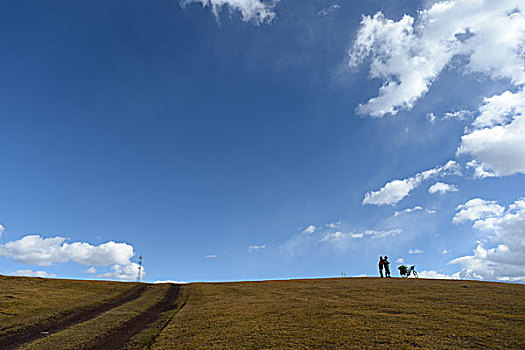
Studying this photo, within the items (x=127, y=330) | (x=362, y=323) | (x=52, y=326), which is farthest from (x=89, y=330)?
(x=362, y=323)

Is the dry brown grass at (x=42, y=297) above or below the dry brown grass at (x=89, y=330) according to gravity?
above

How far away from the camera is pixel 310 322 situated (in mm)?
20734

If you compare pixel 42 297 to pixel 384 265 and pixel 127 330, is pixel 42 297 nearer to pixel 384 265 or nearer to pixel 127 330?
pixel 127 330

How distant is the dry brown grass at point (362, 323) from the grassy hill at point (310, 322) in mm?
51

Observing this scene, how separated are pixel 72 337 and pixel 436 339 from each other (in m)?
21.8

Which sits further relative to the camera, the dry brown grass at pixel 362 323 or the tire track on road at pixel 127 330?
the tire track on road at pixel 127 330

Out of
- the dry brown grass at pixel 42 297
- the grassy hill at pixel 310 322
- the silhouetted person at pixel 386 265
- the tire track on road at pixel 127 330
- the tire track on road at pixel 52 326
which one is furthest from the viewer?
the silhouetted person at pixel 386 265

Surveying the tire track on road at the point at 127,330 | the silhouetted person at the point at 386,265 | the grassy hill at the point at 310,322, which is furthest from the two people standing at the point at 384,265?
the tire track on road at the point at 127,330

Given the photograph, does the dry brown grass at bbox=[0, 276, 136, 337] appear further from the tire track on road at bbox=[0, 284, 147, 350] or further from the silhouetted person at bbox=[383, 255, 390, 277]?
the silhouetted person at bbox=[383, 255, 390, 277]

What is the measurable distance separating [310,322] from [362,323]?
3.24 meters

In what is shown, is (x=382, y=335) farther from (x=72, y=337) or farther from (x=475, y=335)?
(x=72, y=337)

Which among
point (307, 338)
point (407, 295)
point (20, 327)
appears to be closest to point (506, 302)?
point (407, 295)

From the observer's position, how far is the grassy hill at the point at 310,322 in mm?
16859

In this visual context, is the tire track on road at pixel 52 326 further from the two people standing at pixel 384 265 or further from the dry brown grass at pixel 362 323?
the two people standing at pixel 384 265
